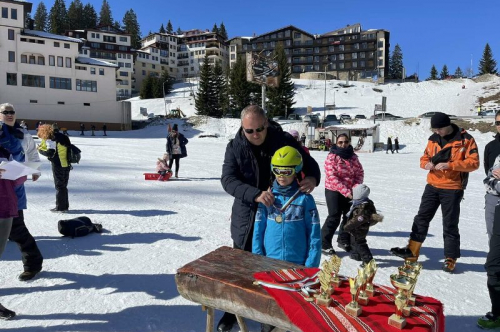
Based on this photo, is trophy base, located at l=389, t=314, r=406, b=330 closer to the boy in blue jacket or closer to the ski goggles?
the boy in blue jacket

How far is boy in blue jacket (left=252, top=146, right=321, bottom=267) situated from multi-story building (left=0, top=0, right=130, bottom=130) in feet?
171

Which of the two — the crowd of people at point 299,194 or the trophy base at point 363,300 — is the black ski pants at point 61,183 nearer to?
the crowd of people at point 299,194

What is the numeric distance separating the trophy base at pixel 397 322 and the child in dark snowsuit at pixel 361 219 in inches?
109

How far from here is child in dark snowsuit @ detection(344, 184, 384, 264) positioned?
4.49 m

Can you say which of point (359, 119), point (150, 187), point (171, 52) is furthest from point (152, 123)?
point (171, 52)

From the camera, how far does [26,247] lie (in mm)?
4012

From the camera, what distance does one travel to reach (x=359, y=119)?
45.4m

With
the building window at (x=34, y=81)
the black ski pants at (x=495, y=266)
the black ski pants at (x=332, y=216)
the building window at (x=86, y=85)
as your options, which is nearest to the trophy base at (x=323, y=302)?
the black ski pants at (x=495, y=266)

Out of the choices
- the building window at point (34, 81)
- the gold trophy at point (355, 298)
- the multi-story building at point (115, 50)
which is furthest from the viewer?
the multi-story building at point (115, 50)

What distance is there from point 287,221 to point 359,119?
148 feet

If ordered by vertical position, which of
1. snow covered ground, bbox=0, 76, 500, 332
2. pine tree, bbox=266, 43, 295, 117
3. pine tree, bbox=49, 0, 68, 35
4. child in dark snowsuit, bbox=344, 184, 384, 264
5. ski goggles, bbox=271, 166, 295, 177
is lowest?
snow covered ground, bbox=0, 76, 500, 332

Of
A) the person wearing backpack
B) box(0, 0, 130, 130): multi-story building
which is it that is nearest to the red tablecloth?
the person wearing backpack

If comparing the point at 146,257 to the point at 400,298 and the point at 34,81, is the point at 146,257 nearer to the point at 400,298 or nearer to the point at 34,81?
the point at 400,298

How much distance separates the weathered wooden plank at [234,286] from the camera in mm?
2051
